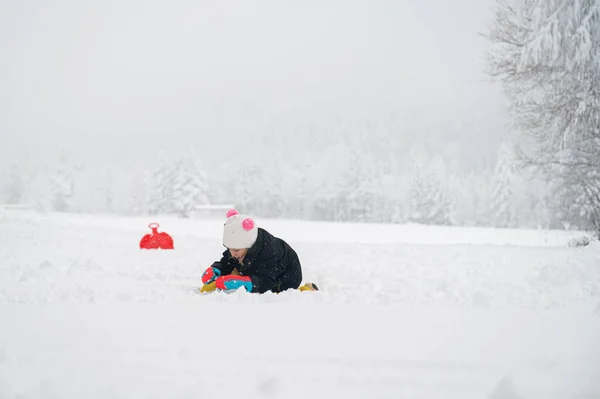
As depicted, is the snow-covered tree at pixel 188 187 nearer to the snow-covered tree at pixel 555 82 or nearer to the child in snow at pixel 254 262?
the snow-covered tree at pixel 555 82

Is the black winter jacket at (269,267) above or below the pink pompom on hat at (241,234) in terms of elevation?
below

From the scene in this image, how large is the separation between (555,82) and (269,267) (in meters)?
8.44

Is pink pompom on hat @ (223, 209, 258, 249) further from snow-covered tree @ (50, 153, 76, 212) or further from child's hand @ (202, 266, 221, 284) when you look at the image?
snow-covered tree @ (50, 153, 76, 212)

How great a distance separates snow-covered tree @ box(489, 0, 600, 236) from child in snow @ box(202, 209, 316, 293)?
7.54 metres

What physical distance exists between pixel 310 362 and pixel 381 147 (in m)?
102

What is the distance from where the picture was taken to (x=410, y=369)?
1998 millimetres

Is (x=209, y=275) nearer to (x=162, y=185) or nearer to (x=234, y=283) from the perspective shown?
(x=234, y=283)

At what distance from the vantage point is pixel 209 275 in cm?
413

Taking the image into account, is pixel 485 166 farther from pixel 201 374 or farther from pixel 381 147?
pixel 201 374

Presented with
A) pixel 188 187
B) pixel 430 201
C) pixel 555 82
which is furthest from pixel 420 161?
Answer: pixel 555 82

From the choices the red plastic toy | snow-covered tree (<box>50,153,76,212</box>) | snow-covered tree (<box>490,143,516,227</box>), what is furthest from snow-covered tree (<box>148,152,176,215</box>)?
the red plastic toy

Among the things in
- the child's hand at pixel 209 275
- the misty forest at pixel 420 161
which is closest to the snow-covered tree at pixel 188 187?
the misty forest at pixel 420 161

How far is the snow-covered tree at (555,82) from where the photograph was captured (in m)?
8.30

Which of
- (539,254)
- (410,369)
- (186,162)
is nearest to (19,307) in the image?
(410,369)
